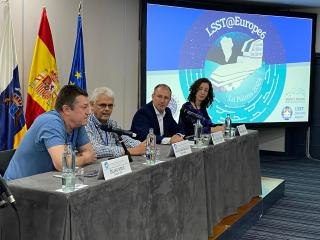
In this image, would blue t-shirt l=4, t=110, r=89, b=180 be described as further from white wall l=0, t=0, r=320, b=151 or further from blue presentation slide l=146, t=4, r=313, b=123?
blue presentation slide l=146, t=4, r=313, b=123

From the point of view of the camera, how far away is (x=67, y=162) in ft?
5.81

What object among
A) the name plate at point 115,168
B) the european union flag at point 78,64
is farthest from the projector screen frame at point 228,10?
the name plate at point 115,168

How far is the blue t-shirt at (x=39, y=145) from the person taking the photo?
6.69 feet

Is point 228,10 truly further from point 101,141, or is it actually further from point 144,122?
point 101,141

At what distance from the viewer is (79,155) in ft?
→ 7.45

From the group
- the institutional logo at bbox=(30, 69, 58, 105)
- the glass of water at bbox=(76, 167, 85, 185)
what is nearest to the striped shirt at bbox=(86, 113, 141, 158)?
the glass of water at bbox=(76, 167, 85, 185)

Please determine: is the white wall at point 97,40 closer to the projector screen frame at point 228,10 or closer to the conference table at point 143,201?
the projector screen frame at point 228,10

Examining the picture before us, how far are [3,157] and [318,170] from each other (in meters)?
4.82

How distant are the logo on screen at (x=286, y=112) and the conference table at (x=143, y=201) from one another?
11.4 feet

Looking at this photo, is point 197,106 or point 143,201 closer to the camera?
point 143,201

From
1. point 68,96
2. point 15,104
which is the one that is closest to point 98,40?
point 15,104

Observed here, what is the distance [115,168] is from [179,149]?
68 centimetres

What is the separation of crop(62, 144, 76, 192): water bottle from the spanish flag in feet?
7.93

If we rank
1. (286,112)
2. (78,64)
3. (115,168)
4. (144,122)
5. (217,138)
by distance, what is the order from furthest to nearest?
(286,112) < (78,64) < (144,122) < (217,138) < (115,168)
